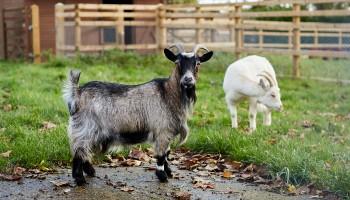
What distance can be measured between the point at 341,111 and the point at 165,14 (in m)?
9.96

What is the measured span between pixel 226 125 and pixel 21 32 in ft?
42.2

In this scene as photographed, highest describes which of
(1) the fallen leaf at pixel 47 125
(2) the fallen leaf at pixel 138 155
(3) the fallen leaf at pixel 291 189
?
(1) the fallen leaf at pixel 47 125

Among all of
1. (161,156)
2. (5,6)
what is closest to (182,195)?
(161,156)

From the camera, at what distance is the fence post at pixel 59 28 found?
18.8m

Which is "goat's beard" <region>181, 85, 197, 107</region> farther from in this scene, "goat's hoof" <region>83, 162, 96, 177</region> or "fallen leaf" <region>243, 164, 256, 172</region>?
"goat's hoof" <region>83, 162, 96, 177</region>

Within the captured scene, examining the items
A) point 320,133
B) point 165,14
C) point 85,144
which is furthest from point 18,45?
point 85,144

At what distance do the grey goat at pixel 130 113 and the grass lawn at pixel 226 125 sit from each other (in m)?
0.92

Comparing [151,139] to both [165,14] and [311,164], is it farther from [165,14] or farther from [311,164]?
[165,14]

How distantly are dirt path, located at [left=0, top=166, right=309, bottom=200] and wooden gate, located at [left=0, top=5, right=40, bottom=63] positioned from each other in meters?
12.7

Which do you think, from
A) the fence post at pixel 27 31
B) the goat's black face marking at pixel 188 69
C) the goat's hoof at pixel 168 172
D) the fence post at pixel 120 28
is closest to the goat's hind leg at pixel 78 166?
the goat's hoof at pixel 168 172

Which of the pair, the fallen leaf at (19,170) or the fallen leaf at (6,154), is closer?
the fallen leaf at (19,170)

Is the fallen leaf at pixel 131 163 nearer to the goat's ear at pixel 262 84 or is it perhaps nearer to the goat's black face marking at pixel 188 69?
the goat's black face marking at pixel 188 69

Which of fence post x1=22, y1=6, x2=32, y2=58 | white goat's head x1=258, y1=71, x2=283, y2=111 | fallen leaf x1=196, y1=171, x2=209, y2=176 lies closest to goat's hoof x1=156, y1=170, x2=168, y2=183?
fallen leaf x1=196, y1=171, x2=209, y2=176

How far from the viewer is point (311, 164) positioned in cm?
651
